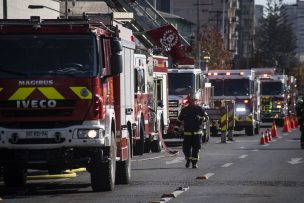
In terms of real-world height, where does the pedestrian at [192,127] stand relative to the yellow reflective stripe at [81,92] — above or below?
below

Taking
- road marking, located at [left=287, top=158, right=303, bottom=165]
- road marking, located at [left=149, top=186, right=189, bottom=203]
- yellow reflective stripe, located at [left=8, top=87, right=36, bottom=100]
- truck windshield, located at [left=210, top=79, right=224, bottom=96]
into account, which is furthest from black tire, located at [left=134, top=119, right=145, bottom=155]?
truck windshield, located at [left=210, top=79, right=224, bottom=96]

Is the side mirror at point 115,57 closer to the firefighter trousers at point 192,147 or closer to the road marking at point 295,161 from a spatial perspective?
the firefighter trousers at point 192,147

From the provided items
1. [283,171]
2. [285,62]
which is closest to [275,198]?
[283,171]

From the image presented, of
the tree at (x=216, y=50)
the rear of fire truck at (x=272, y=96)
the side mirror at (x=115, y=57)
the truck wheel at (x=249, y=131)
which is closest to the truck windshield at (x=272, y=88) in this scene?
the rear of fire truck at (x=272, y=96)

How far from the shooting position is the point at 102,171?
731 inches

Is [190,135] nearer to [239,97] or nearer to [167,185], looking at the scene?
[167,185]

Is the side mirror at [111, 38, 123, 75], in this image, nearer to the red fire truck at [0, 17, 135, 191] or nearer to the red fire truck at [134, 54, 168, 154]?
the red fire truck at [0, 17, 135, 191]

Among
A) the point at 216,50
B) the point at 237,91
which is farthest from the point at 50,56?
the point at 216,50

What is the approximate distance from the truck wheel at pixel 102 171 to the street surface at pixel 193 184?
0.19 meters

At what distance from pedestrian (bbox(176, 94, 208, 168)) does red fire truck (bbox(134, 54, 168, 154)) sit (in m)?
2.35

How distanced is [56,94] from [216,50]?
92.2 metres

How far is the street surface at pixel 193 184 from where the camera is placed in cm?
1758

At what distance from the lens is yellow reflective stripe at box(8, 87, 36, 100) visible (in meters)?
17.9

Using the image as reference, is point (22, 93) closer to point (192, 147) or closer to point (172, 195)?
point (172, 195)
